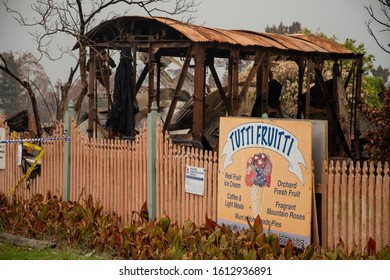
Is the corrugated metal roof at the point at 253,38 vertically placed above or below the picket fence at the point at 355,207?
above

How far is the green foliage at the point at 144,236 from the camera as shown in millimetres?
9273

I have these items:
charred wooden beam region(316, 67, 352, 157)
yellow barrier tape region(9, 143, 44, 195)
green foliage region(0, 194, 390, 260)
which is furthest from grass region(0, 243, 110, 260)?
charred wooden beam region(316, 67, 352, 157)

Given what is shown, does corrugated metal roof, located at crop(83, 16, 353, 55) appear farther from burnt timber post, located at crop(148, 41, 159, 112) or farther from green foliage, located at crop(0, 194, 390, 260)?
green foliage, located at crop(0, 194, 390, 260)

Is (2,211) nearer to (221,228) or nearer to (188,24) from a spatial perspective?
(221,228)

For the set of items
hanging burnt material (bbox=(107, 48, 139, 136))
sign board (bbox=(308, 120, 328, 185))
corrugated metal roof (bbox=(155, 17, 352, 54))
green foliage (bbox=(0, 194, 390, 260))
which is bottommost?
green foliage (bbox=(0, 194, 390, 260))

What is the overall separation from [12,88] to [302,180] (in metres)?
46.3

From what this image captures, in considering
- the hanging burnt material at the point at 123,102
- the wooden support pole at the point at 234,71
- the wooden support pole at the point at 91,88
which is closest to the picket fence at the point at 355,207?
the hanging burnt material at the point at 123,102

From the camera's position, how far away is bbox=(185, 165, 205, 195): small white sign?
10.7 m

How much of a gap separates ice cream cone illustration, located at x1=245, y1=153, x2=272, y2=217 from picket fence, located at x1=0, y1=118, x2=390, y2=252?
734mm

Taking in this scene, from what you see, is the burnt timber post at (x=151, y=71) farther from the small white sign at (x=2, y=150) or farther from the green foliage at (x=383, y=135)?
the green foliage at (x=383, y=135)

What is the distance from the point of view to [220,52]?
20.9 m

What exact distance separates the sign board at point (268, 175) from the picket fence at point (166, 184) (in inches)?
10.0

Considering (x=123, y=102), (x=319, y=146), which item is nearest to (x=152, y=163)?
(x=319, y=146)
